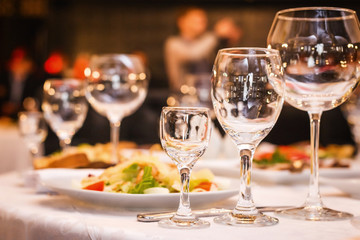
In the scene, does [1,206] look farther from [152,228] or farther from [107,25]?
[107,25]

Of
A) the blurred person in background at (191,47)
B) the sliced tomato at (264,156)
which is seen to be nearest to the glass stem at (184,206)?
the sliced tomato at (264,156)

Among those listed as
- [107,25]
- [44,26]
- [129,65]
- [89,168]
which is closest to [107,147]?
[129,65]

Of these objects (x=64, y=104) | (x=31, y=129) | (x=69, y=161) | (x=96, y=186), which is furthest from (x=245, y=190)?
(x=31, y=129)

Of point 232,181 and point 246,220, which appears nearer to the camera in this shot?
point 246,220

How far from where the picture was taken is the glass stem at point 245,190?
83cm

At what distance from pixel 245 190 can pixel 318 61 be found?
0.25 meters

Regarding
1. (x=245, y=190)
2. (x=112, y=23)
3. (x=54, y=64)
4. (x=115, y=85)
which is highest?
(x=112, y=23)

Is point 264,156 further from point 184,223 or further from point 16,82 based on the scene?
point 16,82

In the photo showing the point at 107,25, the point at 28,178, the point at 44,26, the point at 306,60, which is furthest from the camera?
the point at 44,26

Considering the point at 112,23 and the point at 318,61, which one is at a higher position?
the point at 112,23

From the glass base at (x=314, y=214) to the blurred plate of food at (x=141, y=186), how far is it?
92 mm

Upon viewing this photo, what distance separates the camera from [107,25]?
10.0 m

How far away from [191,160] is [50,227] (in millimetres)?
226

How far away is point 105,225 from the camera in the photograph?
79cm
